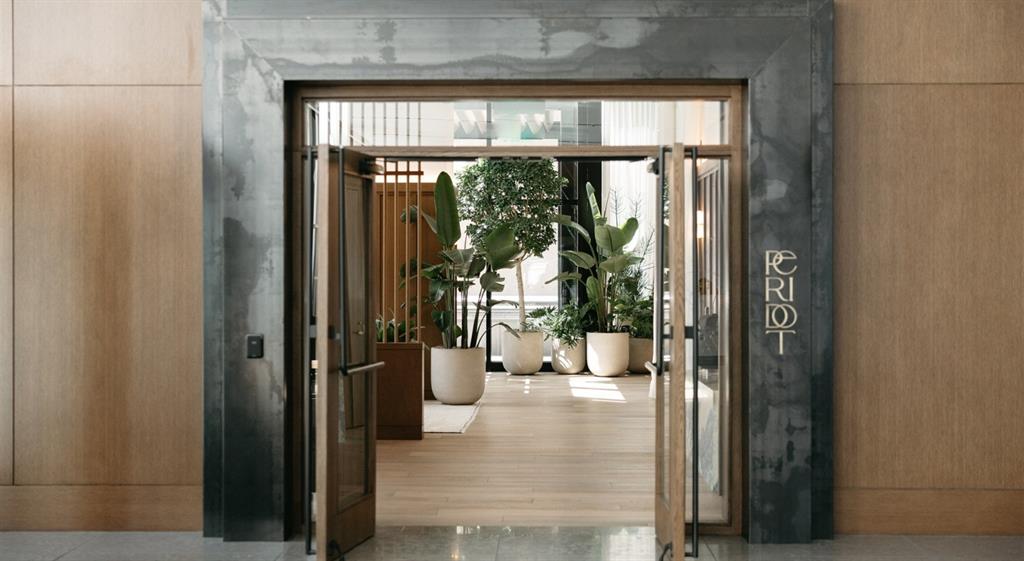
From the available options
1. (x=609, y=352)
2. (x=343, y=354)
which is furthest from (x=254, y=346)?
(x=609, y=352)

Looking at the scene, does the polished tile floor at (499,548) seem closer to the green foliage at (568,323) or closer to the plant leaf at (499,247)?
the plant leaf at (499,247)

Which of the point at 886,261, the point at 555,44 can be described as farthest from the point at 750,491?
the point at 555,44

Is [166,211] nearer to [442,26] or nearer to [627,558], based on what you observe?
[442,26]

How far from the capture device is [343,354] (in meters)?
4.62

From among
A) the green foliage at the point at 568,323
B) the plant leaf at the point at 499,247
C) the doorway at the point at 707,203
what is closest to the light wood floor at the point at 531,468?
the doorway at the point at 707,203

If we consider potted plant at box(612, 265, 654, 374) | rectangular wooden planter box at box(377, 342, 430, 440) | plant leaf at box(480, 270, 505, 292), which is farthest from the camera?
potted plant at box(612, 265, 654, 374)

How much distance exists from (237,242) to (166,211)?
18.4 inches

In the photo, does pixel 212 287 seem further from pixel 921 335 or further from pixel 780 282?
pixel 921 335

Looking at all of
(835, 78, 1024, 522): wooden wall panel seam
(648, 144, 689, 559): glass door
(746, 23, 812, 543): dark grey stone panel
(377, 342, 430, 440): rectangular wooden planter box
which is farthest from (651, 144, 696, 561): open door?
(377, 342, 430, 440): rectangular wooden planter box

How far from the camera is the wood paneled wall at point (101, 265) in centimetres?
502

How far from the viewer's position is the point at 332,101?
16.6 ft

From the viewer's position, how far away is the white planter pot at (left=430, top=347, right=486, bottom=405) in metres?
9.57

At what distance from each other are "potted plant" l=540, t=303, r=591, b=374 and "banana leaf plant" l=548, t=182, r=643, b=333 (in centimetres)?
22

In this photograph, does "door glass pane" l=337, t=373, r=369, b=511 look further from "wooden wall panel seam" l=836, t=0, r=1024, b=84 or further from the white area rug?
the white area rug
